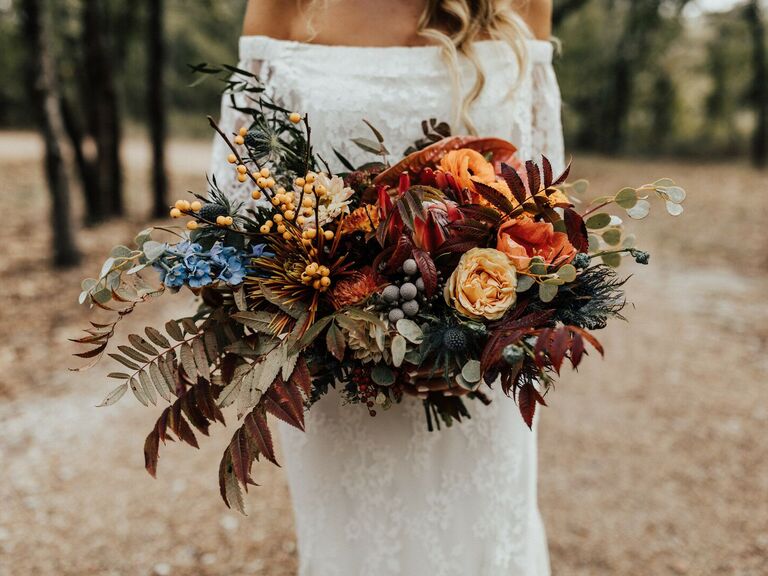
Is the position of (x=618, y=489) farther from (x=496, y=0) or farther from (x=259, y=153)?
(x=259, y=153)

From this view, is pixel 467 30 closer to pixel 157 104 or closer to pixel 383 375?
pixel 383 375

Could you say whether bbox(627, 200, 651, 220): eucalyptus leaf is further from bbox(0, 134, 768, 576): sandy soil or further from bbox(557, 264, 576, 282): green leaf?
bbox(0, 134, 768, 576): sandy soil

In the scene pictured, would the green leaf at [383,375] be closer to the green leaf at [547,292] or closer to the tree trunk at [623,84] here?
the green leaf at [547,292]

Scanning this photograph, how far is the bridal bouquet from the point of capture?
1240mm

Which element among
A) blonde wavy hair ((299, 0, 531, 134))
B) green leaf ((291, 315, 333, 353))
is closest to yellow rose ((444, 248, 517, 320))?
green leaf ((291, 315, 333, 353))

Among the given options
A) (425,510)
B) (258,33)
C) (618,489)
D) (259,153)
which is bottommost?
(618,489)

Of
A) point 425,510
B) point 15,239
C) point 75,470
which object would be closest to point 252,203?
point 425,510

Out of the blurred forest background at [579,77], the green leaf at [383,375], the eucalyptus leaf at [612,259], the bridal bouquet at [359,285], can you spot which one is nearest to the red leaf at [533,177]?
the bridal bouquet at [359,285]

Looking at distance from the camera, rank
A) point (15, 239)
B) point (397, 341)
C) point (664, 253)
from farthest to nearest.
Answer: point (664, 253), point (15, 239), point (397, 341)

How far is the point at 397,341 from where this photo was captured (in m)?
1.21

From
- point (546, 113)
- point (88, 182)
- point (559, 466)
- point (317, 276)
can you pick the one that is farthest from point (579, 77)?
point (317, 276)

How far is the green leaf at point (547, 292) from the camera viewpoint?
4.06ft

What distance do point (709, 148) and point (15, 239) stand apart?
19.5 m

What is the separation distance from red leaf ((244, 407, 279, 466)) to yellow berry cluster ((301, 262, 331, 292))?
0.87 feet
